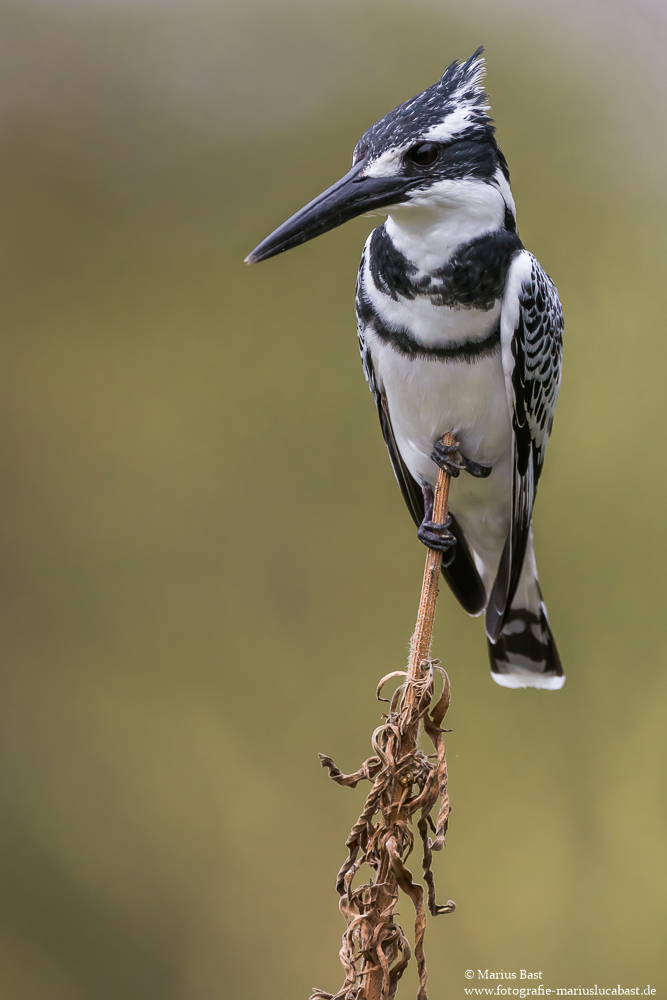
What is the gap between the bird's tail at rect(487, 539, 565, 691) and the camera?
4.98 ft

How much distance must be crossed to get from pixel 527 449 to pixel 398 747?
65 centimetres

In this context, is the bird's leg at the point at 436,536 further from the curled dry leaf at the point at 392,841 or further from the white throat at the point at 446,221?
the white throat at the point at 446,221

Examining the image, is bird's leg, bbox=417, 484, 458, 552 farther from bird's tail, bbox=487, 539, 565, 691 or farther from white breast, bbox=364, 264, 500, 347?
bird's tail, bbox=487, 539, 565, 691

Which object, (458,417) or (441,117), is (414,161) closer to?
(441,117)

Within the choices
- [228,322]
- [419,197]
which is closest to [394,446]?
[419,197]

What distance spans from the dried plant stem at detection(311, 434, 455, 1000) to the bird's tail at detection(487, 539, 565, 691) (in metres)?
0.66

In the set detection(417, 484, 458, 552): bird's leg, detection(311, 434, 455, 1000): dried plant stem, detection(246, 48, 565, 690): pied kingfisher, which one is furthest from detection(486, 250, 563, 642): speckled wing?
detection(311, 434, 455, 1000): dried plant stem

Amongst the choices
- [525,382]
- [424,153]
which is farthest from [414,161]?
[525,382]

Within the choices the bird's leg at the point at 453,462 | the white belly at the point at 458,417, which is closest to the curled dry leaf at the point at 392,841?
the bird's leg at the point at 453,462

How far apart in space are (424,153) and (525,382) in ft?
1.27

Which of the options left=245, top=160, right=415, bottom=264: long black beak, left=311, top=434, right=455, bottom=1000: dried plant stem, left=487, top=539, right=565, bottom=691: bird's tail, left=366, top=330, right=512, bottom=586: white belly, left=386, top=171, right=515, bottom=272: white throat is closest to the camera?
left=311, top=434, right=455, bottom=1000: dried plant stem

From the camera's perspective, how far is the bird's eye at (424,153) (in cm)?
105

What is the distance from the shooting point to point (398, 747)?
2.87 feet

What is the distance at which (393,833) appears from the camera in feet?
2.78
